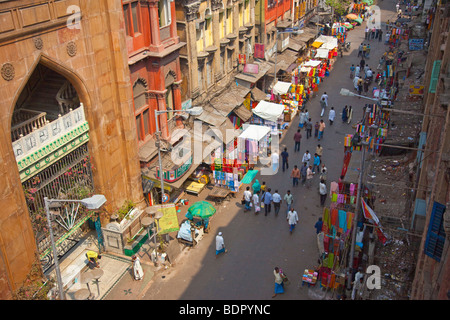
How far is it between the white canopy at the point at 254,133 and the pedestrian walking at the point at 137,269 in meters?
10.9

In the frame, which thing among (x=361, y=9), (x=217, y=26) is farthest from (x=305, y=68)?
(x=361, y=9)

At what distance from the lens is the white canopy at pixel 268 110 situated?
98.9ft

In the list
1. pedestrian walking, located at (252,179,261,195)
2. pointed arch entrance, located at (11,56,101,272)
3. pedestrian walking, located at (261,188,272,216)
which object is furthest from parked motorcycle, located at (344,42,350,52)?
pointed arch entrance, located at (11,56,101,272)

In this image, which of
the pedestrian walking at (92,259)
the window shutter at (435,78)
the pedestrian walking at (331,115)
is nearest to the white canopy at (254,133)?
the pedestrian walking at (331,115)

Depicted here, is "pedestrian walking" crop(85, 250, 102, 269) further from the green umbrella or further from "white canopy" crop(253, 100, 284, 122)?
"white canopy" crop(253, 100, 284, 122)

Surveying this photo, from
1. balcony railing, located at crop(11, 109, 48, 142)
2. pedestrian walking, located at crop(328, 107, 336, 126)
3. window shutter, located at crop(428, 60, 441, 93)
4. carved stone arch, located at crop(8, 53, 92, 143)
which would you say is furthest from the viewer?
pedestrian walking, located at crop(328, 107, 336, 126)

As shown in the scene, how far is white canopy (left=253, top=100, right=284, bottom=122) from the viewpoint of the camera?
30.2 meters

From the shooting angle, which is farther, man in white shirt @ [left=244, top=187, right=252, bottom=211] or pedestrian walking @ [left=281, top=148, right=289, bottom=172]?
pedestrian walking @ [left=281, top=148, right=289, bottom=172]

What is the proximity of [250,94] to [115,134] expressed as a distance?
15.0 meters

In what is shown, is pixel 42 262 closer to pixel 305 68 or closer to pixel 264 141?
pixel 264 141

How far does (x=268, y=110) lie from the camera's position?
100 ft

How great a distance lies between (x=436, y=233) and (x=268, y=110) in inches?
763

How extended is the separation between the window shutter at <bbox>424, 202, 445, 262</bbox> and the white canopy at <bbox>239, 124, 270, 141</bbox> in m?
14.8

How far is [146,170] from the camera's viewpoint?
21703 mm
